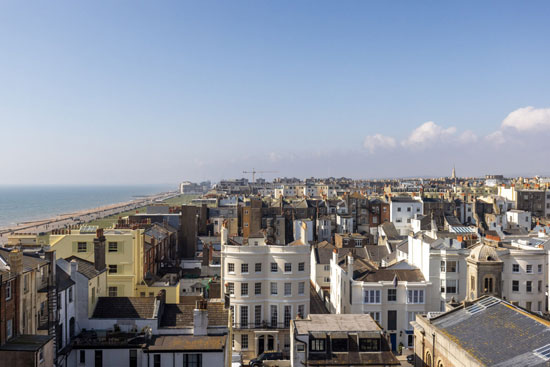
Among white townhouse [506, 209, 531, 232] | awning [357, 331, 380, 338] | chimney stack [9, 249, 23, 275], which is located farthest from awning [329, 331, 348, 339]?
white townhouse [506, 209, 531, 232]

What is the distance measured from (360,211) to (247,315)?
240ft

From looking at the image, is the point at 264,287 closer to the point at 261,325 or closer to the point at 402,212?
the point at 261,325

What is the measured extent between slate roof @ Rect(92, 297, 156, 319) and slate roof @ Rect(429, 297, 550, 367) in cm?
1956

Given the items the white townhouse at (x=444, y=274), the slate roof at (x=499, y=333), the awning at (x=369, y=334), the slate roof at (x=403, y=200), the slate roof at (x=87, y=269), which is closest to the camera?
the slate roof at (x=499, y=333)

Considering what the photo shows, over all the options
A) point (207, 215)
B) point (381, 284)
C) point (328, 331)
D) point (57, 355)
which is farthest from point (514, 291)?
point (207, 215)

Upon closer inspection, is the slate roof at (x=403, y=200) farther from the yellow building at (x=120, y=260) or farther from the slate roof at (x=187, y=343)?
the slate roof at (x=187, y=343)

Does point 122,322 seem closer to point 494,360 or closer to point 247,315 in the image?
point 247,315

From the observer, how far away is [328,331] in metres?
33.3

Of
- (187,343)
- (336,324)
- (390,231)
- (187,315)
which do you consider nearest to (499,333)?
(336,324)

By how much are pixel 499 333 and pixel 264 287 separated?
2679 centimetres

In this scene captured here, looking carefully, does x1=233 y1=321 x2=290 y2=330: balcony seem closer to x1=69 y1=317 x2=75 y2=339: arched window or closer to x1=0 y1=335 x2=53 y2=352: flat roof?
x1=69 y1=317 x2=75 y2=339: arched window

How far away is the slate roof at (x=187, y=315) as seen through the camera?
33.9 m

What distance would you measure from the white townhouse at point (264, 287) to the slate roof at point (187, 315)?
14.2 m

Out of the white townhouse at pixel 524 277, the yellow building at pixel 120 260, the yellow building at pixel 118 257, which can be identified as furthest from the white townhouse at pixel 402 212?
the yellow building at pixel 120 260
